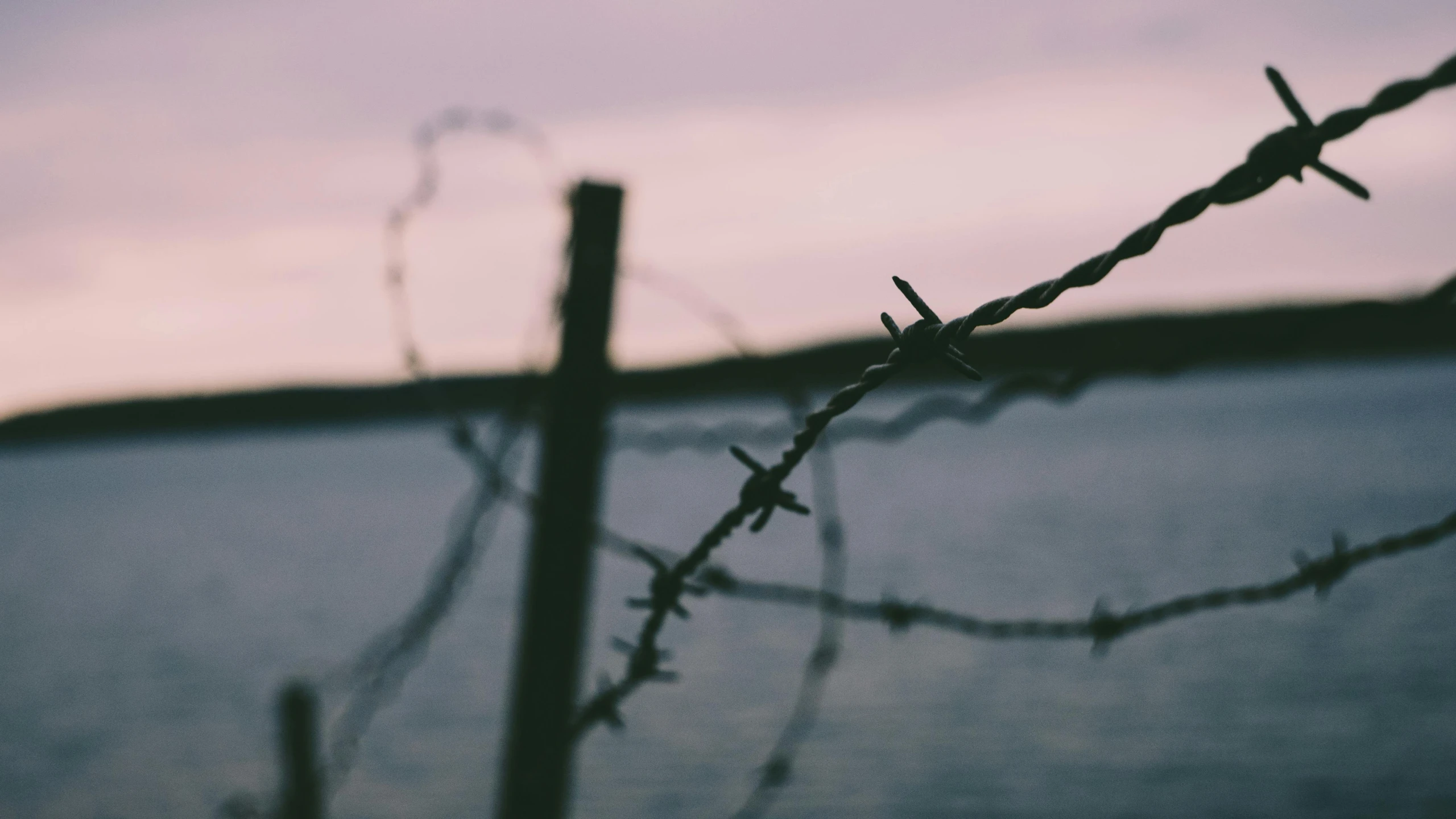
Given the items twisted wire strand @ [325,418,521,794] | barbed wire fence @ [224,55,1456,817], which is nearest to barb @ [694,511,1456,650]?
barbed wire fence @ [224,55,1456,817]

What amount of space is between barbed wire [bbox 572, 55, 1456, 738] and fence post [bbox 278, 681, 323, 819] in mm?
1443

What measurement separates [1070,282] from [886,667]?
17985 mm

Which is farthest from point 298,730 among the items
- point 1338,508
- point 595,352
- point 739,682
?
point 1338,508

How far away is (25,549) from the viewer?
51188 millimetres

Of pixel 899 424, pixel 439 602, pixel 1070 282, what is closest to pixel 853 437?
pixel 899 424

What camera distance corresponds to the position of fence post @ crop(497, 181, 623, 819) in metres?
1.81

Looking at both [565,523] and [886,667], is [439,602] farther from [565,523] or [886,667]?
[886,667]

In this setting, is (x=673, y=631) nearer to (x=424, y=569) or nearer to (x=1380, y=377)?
(x=424, y=569)

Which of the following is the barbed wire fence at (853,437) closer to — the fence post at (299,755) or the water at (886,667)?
the fence post at (299,755)

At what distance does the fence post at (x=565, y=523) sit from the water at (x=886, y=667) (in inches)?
51.2

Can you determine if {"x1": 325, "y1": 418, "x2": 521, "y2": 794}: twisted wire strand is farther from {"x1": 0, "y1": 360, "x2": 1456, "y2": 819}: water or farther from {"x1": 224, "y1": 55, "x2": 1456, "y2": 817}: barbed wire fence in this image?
{"x1": 0, "y1": 360, "x2": 1456, "y2": 819}: water

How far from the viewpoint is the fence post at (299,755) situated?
231 cm

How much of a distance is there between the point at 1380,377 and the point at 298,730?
165738 millimetres

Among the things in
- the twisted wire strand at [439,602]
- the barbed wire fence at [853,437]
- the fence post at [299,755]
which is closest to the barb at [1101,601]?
the barbed wire fence at [853,437]
